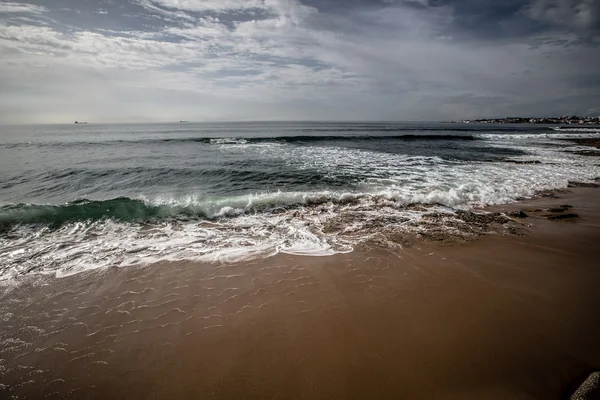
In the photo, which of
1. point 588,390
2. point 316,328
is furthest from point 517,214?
point 316,328

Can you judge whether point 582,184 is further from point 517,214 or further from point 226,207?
point 226,207

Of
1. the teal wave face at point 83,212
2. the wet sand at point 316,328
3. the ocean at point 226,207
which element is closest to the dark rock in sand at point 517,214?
the ocean at point 226,207

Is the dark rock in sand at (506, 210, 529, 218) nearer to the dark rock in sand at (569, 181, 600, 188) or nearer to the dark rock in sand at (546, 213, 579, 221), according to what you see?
the dark rock in sand at (546, 213, 579, 221)

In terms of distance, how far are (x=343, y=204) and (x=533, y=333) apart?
6.16 meters

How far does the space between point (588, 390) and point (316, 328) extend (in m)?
2.97

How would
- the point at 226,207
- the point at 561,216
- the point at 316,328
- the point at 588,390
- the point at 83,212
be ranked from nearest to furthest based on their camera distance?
the point at 588,390 < the point at 316,328 < the point at 561,216 < the point at 83,212 < the point at 226,207

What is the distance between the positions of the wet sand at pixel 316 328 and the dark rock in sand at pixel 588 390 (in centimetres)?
13

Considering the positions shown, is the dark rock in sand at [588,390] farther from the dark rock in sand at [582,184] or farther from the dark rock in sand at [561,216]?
the dark rock in sand at [582,184]

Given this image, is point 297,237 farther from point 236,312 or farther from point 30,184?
point 30,184

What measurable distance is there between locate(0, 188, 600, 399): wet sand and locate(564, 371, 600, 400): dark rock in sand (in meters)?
0.13

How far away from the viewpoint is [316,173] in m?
14.2

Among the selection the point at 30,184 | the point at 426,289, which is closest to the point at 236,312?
the point at 426,289

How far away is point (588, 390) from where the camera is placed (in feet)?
8.65

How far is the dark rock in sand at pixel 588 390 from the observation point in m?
2.58
